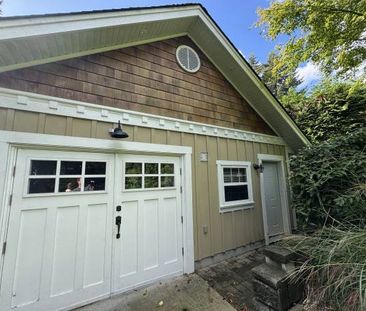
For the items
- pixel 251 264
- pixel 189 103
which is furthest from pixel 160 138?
pixel 251 264

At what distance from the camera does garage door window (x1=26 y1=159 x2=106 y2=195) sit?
266 centimetres

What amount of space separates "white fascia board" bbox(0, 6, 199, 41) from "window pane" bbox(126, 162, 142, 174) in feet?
6.67

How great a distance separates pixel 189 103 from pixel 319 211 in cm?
326

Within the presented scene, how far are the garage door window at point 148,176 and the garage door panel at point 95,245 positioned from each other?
0.57 meters

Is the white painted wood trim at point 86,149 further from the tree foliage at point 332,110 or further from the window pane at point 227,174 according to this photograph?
the tree foliage at point 332,110

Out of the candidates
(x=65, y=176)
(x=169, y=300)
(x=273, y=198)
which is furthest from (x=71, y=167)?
(x=273, y=198)

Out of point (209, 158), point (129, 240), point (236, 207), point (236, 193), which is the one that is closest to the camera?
point (129, 240)

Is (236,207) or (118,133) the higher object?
(118,133)

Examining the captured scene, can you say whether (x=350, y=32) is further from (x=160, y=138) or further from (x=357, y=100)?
(x=160, y=138)

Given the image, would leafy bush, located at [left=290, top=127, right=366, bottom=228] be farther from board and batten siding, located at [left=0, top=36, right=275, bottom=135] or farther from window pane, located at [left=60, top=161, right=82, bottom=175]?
window pane, located at [left=60, top=161, right=82, bottom=175]

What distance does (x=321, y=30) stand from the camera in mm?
5121

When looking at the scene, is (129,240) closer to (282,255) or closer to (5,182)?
(5,182)

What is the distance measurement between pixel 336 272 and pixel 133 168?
291cm

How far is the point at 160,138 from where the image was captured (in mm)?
3674
